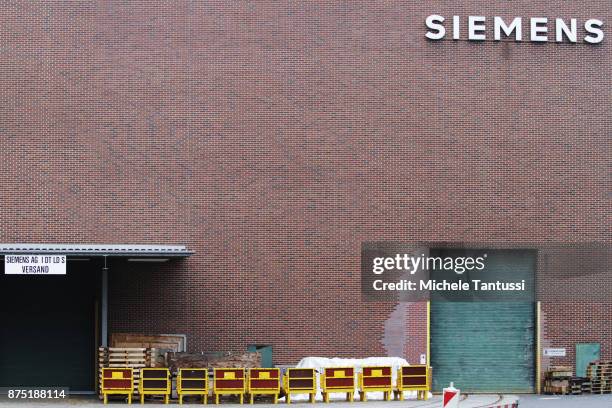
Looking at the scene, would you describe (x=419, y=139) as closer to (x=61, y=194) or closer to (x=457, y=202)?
(x=457, y=202)

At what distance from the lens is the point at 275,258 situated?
31.0m

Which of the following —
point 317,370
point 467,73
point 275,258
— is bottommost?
point 317,370

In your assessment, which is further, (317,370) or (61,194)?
(61,194)

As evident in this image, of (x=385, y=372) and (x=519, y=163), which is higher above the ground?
(x=519, y=163)

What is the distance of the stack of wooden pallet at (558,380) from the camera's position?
31.0 meters

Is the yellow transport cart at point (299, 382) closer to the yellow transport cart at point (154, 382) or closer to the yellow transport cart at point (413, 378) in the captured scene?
the yellow transport cart at point (413, 378)

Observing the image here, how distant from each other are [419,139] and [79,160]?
977 cm

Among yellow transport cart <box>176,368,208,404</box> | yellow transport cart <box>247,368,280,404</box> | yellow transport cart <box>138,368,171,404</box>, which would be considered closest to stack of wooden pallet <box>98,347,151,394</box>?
yellow transport cart <box>138,368,171,404</box>

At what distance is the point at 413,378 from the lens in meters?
27.9

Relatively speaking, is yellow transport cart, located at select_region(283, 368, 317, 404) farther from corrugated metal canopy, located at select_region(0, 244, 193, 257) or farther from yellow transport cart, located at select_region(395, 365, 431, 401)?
corrugated metal canopy, located at select_region(0, 244, 193, 257)

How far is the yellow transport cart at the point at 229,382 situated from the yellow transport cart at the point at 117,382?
2.11 meters

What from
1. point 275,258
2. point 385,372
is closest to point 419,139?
point 275,258

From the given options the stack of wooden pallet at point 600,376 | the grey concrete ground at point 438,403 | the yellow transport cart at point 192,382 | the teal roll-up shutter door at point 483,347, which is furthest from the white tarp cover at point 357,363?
the stack of wooden pallet at point 600,376

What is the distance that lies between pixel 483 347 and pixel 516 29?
9404 mm
